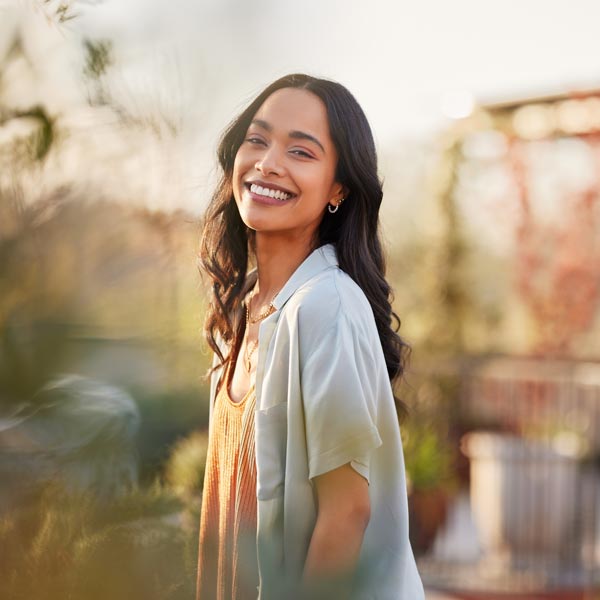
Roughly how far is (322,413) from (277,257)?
17.4 inches

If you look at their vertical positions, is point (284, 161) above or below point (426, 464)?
above

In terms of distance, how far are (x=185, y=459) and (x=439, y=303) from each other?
287 inches

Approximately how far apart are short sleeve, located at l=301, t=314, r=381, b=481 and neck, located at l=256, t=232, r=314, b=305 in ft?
1.01

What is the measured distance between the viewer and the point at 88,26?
464mm

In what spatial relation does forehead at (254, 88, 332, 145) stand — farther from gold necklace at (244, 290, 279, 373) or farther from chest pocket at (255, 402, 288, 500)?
chest pocket at (255, 402, 288, 500)

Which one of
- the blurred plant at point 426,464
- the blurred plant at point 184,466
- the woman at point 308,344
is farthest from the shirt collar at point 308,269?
the blurred plant at point 426,464

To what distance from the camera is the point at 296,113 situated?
1.33m

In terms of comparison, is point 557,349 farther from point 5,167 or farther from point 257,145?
point 5,167

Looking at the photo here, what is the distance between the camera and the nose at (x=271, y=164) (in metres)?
1.30

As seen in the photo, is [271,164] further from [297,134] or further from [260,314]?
[260,314]

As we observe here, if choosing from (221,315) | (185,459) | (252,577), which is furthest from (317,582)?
(221,315)

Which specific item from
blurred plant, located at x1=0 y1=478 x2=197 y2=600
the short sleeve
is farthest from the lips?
blurred plant, located at x1=0 y1=478 x2=197 y2=600

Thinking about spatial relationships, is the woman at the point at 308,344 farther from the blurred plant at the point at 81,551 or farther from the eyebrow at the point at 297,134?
the blurred plant at the point at 81,551

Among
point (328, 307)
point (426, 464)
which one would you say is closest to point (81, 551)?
point (328, 307)
